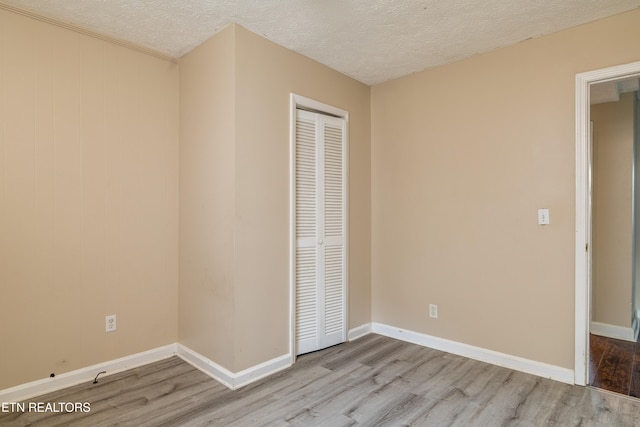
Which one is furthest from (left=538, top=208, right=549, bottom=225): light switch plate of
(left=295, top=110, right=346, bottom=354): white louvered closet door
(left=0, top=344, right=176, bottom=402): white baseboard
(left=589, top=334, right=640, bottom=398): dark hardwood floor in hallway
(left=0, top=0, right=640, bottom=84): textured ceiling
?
(left=0, top=344, right=176, bottom=402): white baseboard

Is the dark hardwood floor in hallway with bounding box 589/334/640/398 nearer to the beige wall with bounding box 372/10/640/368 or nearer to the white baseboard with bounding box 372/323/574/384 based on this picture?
the white baseboard with bounding box 372/323/574/384

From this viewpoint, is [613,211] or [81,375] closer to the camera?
[81,375]

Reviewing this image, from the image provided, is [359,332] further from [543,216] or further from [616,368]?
→ [616,368]

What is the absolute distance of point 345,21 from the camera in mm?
2363

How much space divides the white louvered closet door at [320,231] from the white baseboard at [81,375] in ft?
3.85

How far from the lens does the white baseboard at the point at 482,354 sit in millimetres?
2478

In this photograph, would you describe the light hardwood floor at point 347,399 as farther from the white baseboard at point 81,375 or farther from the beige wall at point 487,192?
the beige wall at point 487,192

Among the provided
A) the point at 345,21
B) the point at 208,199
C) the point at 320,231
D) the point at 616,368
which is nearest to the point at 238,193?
the point at 208,199

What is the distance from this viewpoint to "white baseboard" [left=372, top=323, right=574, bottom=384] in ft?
8.13

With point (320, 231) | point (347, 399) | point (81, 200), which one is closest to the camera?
point (347, 399)

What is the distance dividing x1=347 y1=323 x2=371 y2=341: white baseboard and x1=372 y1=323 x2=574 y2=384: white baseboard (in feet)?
0.26

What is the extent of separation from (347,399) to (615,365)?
89.3 inches

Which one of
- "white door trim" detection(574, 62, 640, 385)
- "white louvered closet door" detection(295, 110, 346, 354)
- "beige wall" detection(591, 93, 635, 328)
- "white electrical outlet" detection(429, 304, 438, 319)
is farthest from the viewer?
"beige wall" detection(591, 93, 635, 328)

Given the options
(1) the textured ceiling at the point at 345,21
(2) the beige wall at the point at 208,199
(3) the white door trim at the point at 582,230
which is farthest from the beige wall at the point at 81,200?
(3) the white door trim at the point at 582,230
